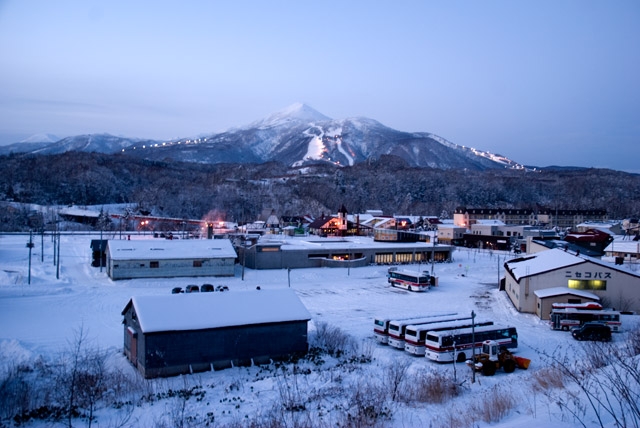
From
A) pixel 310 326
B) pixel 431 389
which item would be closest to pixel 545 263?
pixel 310 326

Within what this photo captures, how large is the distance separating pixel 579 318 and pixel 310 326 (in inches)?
317

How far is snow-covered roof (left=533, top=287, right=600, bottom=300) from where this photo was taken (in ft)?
54.9

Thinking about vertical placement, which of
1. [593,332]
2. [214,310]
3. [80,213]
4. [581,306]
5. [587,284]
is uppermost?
[80,213]

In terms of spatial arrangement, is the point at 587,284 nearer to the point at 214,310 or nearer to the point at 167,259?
the point at 214,310

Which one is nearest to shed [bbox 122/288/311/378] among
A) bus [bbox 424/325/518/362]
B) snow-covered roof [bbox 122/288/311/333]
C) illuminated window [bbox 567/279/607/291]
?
snow-covered roof [bbox 122/288/311/333]

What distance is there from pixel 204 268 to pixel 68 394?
49.9ft

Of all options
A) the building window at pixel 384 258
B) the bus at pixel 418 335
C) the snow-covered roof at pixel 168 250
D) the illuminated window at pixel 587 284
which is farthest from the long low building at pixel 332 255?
the bus at pixel 418 335

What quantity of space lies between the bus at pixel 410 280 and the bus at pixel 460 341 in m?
8.95

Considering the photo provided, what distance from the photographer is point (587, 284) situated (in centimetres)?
1777

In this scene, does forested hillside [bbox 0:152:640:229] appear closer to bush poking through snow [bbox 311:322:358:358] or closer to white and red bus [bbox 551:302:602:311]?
white and red bus [bbox 551:302:602:311]

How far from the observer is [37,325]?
14.3 m

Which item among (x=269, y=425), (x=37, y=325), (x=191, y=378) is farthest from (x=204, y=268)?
(x=269, y=425)

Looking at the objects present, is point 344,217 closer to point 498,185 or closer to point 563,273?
point 563,273

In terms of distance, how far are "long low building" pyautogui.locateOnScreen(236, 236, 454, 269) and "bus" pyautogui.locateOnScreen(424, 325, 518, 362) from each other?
15.4 m
